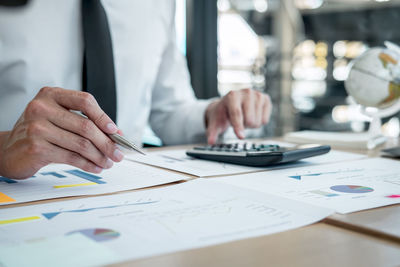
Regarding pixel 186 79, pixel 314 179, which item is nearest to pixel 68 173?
pixel 314 179

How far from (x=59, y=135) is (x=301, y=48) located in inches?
216

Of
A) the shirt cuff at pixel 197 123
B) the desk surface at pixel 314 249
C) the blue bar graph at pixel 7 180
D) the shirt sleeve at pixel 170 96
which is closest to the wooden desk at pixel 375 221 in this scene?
Result: the desk surface at pixel 314 249

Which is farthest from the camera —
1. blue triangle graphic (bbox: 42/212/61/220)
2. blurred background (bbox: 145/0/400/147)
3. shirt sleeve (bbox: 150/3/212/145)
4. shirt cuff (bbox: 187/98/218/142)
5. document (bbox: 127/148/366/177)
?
blurred background (bbox: 145/0/400/147)

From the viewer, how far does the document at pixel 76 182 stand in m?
0.52

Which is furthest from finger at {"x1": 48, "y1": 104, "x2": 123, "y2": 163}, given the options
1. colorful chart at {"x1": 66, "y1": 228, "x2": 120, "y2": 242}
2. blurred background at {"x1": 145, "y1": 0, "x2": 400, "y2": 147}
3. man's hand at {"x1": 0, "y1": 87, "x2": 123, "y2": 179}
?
blurred background at {"x1": 145, "y1": 0, "x2": 400, "y2": 147}

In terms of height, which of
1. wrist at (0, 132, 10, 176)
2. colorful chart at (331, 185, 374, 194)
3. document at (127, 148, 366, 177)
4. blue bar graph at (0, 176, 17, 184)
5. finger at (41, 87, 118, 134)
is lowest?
document at (127, 148, 366, 177)

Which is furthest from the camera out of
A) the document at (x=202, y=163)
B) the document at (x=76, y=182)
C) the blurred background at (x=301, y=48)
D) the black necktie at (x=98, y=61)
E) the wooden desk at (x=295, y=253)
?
the blurred background at (x=301, y=48)

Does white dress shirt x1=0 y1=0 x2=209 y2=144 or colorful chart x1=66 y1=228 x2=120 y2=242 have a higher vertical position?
white dress shirt x1=0 y1=0 x2=209 y2=144

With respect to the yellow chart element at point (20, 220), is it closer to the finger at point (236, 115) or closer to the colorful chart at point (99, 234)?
the colorful chart at point (99, 234)

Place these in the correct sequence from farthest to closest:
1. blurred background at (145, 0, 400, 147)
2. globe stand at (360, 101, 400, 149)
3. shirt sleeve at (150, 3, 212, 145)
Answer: blurred background at (145, 0, 400, 147)
shirt sleeve at (150, 3, 212, 145)
globe stand at (360, 101, 400, 149)

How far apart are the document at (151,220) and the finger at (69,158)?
0.36 ft

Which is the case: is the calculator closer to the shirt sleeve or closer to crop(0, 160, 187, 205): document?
crop(0, 160, 187, 205): document

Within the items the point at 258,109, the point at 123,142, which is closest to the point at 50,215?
the point at 123,142

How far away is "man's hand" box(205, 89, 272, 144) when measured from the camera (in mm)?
983
